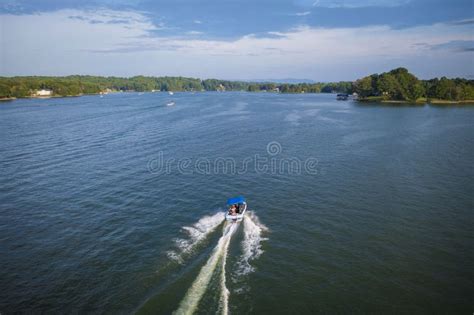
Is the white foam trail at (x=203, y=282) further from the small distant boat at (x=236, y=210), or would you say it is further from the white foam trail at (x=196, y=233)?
the small distant boat at (x=236, y=210)

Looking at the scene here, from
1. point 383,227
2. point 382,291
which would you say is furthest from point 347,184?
point 382,291

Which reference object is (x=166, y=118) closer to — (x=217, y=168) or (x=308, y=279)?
(x=217, y=168)

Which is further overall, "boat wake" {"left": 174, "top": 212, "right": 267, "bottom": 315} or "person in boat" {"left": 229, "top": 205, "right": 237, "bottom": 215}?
"person in boat" {"left": 229, "top": 205, "right": 237, "bottom": 215}

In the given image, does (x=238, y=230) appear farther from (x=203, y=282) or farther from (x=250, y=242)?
(x=203, y=282)

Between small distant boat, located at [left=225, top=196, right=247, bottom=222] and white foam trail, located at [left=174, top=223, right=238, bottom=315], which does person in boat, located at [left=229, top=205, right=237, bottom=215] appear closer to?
small distant boat, located at [left=225, top=196, right=247, bottom=222]

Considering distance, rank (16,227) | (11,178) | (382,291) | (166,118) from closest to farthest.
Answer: (382,291) < (16,227) < (11,178) < (166,118)

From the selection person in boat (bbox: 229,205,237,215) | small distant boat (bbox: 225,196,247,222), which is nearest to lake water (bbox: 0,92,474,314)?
small distant boat (bbox: 225,196,247,222)

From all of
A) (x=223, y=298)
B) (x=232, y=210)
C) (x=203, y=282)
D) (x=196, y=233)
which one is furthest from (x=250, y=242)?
(x=223, y=298)
